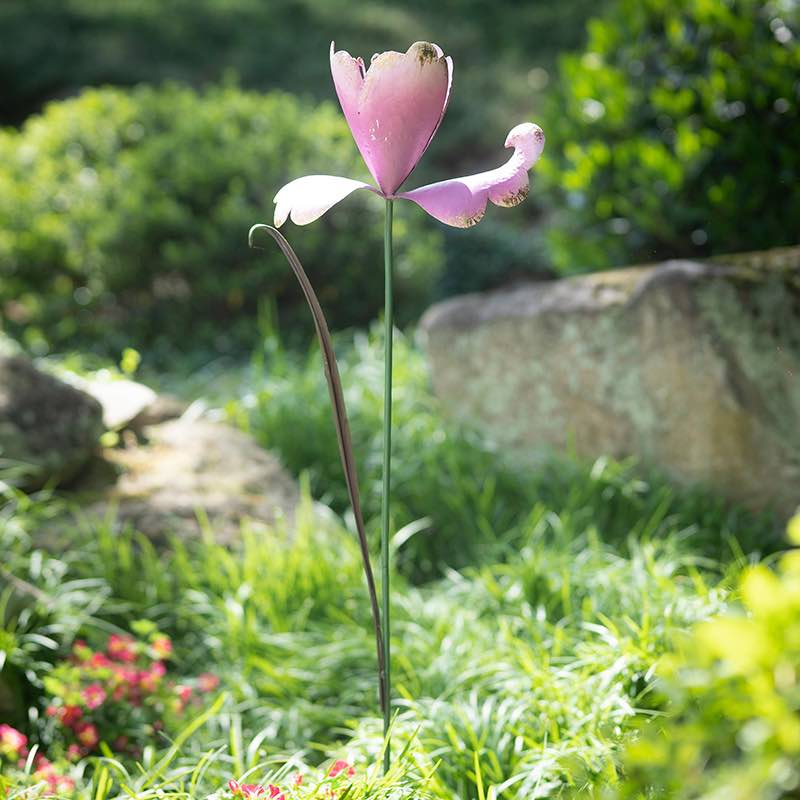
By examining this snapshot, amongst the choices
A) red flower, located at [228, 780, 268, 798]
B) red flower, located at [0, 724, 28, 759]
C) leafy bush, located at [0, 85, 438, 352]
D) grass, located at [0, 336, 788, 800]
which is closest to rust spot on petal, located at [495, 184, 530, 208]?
grass, located at [0, 336, 788, 800]

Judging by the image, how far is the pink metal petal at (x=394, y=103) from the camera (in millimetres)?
1224

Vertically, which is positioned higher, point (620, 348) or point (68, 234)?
point (68, 234)

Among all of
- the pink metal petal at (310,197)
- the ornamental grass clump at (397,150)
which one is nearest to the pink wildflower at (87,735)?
the ornamental grass clump at (397,150)

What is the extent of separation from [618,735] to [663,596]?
2.09 ft

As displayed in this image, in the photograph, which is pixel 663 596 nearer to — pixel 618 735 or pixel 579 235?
pixel 618 735

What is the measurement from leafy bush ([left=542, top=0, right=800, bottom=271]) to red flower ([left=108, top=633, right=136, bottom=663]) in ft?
7.29

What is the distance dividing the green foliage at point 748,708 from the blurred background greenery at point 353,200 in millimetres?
2648

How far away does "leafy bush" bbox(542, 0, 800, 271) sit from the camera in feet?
10.00

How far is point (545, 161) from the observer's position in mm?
3564

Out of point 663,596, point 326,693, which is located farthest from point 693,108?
point 326,693

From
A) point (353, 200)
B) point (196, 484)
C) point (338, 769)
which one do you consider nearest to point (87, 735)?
point (338, 769)

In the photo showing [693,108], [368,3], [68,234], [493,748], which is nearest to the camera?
[493,748]

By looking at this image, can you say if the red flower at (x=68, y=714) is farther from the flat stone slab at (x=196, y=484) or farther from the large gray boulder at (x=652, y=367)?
the large gray boulder at (x=652, y=367)

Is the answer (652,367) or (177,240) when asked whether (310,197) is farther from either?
(177,240)
